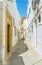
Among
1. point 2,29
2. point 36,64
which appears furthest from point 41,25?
point 36,64

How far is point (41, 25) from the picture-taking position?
8711 millimetres

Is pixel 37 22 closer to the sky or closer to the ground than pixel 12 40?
closer to the sky

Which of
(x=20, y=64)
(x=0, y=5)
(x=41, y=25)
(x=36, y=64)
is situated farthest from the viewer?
(x=41, y=25)

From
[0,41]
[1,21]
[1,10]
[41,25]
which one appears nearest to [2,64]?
[0,41]

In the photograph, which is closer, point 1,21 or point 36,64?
point 36,64

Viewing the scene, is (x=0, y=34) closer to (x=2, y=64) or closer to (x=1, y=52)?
(x=1, y=52)

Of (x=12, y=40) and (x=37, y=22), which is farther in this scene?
(x=12, y=40)

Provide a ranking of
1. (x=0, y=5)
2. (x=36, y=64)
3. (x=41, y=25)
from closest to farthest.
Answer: (x=36, y=64) < (x=0, y=5) < (x=41, y=25)

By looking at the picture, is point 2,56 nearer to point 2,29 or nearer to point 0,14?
point 2,29

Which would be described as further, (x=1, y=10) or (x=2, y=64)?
(x=1, y=10)

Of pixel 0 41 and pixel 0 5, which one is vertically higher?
pixel 0 5

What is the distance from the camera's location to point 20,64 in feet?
23.1

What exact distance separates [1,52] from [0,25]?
1.43 m

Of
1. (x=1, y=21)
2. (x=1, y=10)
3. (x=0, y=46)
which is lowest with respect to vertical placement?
(x=0, y=46)
